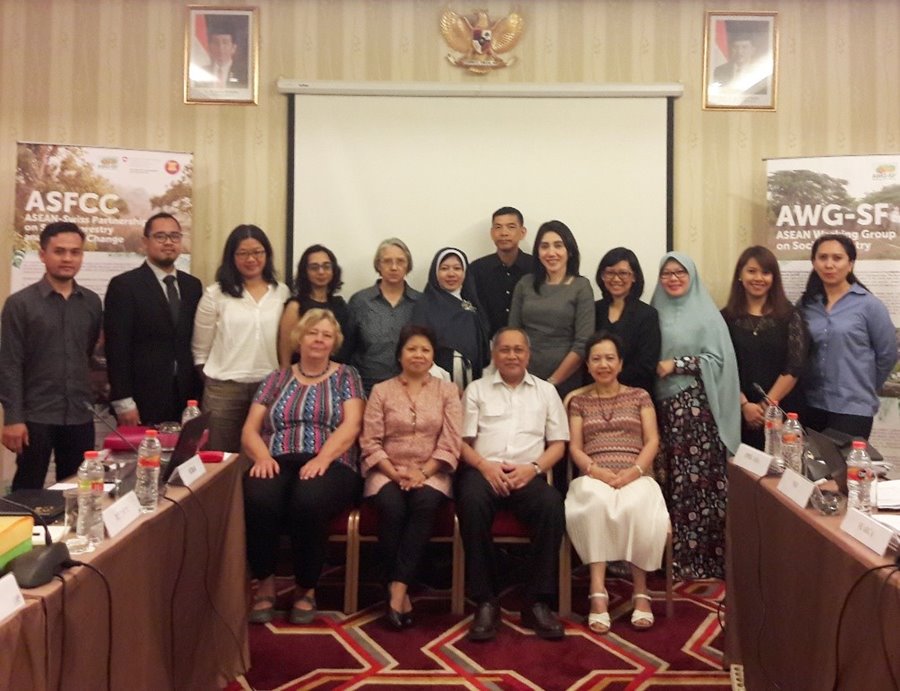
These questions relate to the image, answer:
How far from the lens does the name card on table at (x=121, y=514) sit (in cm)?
161

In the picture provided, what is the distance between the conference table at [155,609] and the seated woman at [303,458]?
0.37 m

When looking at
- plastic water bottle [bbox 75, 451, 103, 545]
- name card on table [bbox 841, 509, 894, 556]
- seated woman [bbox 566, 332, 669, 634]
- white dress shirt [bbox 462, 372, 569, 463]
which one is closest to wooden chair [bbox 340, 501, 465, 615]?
white dress shirt [bbox 462, 372, 569, 463]

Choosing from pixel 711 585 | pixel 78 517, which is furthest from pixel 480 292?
pixel 78 517

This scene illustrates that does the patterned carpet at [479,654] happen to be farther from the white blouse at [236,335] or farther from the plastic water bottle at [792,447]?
the white blouse at [236,335]

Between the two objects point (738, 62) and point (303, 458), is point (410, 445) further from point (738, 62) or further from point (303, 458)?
point (738, 62)

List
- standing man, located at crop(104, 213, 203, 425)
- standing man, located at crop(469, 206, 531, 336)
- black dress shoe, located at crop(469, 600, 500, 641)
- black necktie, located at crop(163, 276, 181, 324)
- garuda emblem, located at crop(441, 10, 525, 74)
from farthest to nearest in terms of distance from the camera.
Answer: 1. garuda emblem, located at crop(441, 10, 525, 74)
2. standing man, located at crop(469, 206, 531, 336)
3. black necktie, located at crop(163, 276, 181, 324)
4. standing man, located at crop(104, 213, 203, 425)
5. black dress shoe, located at crop(469, 600, 500, 641)

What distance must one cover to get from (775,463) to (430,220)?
239cm

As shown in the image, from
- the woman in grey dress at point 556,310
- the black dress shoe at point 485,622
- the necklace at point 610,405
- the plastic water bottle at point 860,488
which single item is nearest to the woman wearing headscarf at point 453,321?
the woman in grey dress at point 556,310

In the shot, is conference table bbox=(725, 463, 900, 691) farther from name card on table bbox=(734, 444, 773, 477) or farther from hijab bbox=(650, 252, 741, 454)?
hijab bbox=(650, 252, 741, 454)

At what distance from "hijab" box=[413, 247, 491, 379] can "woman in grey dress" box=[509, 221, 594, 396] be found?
0.18 metres

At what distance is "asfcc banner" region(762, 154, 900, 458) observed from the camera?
149 inches

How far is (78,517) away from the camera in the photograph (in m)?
1.60

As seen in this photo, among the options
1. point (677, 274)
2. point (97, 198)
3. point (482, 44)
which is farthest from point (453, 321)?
point (97, 198)

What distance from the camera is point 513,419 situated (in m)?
3.18
